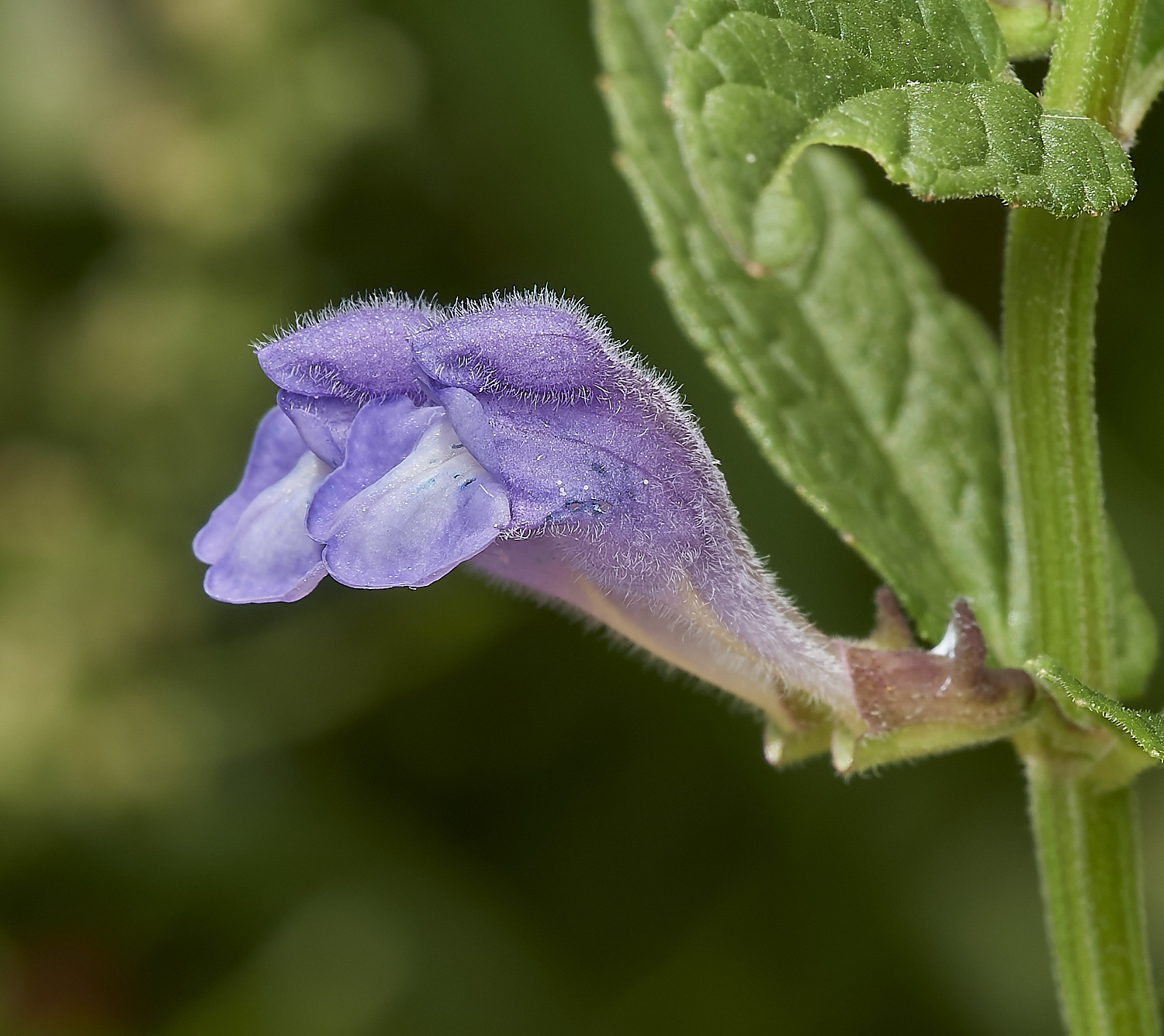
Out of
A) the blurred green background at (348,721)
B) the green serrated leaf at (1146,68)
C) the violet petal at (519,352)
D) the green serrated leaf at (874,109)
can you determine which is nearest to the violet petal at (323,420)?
the violet petal at (519,352)

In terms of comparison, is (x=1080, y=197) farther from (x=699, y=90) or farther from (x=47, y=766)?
(x=47, y=766)

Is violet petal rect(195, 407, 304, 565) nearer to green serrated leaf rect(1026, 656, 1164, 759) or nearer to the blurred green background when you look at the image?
green serrated leaf rect(1026, 656, 1164, 759)

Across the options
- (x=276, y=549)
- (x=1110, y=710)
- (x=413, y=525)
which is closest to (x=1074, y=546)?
(x=1110, y=710)

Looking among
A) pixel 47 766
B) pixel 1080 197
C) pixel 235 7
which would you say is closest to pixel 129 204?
pixel 235 7

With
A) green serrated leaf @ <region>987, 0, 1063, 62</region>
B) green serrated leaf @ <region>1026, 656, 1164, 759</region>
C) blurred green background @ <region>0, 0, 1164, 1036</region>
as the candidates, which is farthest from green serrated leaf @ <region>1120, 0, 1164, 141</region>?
blurred green background @ <region>0, 0, 1164, 1036</region>

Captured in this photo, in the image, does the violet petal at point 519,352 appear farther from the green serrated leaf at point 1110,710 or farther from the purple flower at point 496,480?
the green serrated leaf at point 1110,710
